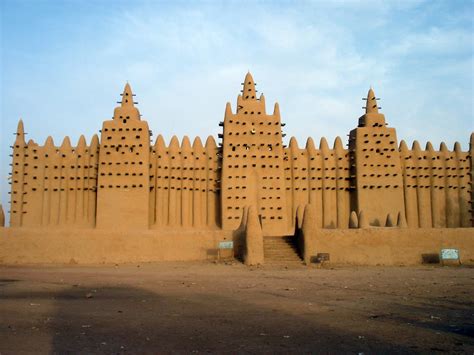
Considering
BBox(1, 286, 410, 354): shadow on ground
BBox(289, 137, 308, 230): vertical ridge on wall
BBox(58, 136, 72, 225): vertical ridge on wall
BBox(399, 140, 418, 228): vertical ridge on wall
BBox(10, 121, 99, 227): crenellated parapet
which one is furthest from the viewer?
BBox(399, 140, 418, 228): vertical ridge on wall

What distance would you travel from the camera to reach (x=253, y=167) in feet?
88.6

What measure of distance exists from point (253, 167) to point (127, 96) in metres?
7.98

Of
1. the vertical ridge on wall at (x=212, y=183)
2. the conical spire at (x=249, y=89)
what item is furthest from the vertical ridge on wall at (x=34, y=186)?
the conical spire at (x=249, y=89)

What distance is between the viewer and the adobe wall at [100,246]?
18.9m

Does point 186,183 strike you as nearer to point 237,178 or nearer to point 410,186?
point 237,178

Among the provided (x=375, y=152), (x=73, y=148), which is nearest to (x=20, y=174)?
(x=73, y=148)

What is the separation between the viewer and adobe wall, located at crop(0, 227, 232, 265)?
18.9 meters

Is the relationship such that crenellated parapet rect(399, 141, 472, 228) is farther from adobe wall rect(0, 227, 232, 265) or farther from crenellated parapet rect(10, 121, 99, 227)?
crenellated parapet rect(10, 121, 99, 227)

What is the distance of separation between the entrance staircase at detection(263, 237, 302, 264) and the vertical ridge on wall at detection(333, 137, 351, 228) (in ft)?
27.3

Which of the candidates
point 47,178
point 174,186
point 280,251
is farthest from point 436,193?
point 47,178

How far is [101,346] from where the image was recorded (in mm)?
6074

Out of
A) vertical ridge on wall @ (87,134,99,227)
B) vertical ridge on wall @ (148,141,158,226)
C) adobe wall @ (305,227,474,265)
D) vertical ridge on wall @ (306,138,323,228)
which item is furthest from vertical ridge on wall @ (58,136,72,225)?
adobe wall @ (305,227,474,265)

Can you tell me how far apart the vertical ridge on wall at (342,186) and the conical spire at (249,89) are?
549 centimetres

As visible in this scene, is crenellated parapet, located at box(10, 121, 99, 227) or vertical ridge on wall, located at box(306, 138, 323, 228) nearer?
crenellated parapet, located at box(10, 121, 99, 227)
